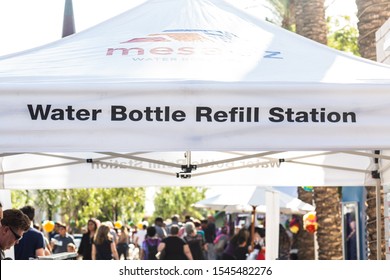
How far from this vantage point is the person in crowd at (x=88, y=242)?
16.3 m

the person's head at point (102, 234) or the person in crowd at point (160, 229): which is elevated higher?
the person in crowd at point (160, 229)

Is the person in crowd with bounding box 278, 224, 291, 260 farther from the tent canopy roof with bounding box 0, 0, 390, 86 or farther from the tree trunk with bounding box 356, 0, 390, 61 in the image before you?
the tent canopy roof with bounding box 0, 0, 390, 86

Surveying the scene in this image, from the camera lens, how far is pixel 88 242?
1653cm

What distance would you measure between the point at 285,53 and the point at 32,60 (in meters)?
1.75

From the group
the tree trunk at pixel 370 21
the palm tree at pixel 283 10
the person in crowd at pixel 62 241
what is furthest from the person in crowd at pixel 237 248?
the palm tree at pixel 283 10

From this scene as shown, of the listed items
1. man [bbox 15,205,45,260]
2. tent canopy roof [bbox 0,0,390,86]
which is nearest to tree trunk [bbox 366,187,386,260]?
man [bbox 15,205,45,260]

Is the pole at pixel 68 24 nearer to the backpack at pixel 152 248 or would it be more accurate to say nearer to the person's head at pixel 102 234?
the person's head at pixel 102 234

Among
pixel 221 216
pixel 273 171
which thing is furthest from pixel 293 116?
pixel 221 216

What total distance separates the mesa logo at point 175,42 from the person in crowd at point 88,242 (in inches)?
379

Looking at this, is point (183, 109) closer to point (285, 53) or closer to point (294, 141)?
point (294, 141)

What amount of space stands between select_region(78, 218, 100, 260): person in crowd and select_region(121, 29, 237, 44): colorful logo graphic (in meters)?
9.58

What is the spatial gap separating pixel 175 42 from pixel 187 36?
0.21m

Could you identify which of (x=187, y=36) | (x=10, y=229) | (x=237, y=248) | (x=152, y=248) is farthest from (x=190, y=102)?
(x=152, y=248)

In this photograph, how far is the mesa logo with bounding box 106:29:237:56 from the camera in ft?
20.8
